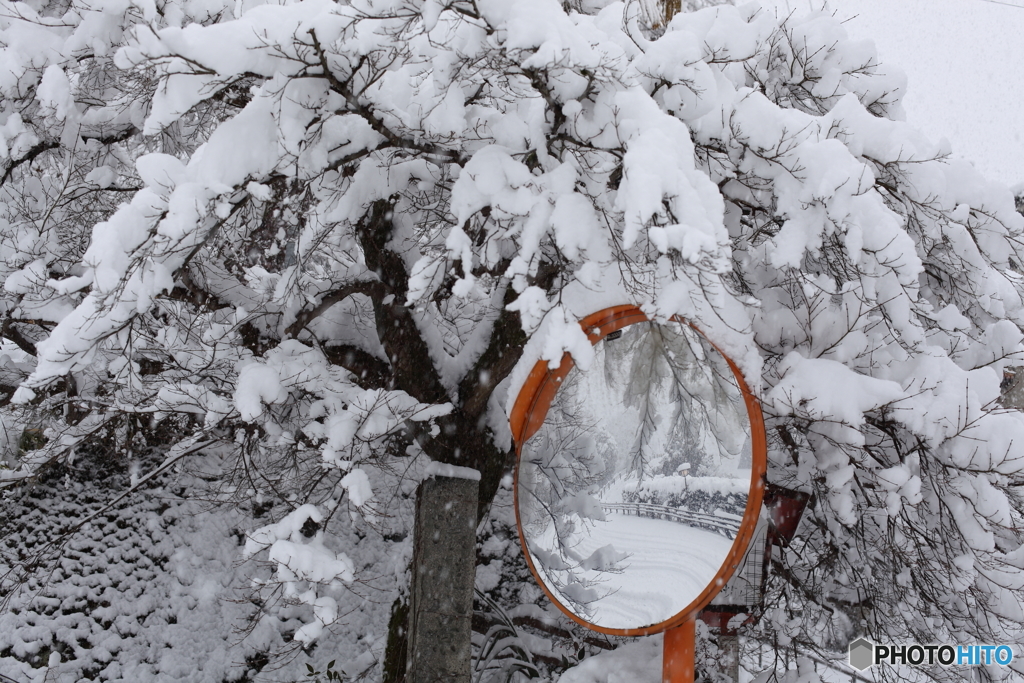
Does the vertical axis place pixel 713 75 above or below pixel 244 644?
above

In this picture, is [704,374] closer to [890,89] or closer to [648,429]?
[648,429]

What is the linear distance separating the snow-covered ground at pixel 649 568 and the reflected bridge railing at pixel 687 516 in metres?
0.02

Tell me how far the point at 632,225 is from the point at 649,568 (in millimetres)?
1030

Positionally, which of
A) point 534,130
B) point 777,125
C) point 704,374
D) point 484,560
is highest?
point 777,125

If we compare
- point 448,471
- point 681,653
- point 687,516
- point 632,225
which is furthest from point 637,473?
point 448,471

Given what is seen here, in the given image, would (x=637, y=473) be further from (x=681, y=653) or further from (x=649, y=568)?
(x=681, y=653)

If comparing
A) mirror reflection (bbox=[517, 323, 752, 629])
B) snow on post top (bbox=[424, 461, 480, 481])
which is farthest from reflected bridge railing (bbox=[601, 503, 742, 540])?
snow on post top (bbox=[424, 461, 480, 481])

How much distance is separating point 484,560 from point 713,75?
7000mm

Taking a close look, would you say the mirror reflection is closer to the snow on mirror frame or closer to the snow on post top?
the snow on mirror frame

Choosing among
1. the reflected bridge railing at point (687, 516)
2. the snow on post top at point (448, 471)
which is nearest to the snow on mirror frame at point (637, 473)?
the reflected bridge railing at point (687, 516)

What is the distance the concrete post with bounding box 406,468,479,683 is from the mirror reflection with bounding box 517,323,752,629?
164 centimetres

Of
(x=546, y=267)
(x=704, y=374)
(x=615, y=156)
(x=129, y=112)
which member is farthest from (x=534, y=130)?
(x=129, y=112)

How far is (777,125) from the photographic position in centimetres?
231

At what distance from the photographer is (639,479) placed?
1.98 m
